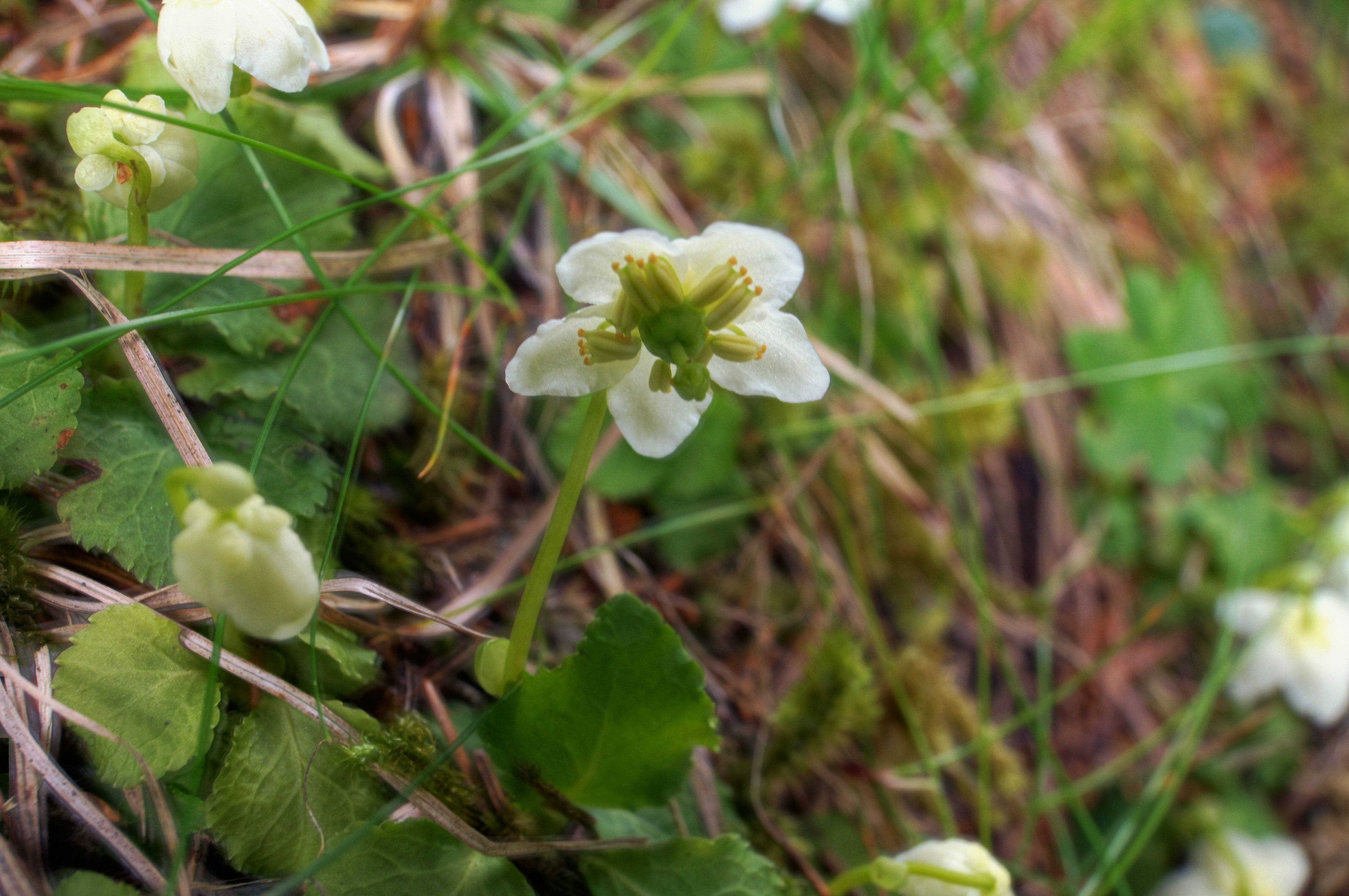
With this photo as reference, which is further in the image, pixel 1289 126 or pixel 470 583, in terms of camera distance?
pixel 1289 126

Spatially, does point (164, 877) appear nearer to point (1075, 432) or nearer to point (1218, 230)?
point (1075, 432)

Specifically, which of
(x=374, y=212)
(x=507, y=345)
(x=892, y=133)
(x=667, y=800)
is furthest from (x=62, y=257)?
(x=892, y=133)

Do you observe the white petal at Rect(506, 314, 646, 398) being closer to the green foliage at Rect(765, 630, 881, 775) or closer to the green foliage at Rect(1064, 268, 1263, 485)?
the green foliage at Rect(765, 630, 881, 775)

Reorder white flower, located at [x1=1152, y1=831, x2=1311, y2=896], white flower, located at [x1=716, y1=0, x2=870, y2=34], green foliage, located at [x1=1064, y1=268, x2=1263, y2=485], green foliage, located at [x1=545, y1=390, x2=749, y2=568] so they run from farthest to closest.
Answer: green foliage, located at [x1=1064, y1=268, x2=1263, y2=485], white flower, located at [x1=716, y1=0, x2=870, y2=34], white flower, located at [x1=1152, y1=831, x2=1311, y2=896], green foliage, located at [x1=545, y1=390, x2=749, y2=568]

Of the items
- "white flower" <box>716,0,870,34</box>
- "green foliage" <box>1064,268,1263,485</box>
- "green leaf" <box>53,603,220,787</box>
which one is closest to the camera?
"green leaf" <box>53,603,220,787</box>

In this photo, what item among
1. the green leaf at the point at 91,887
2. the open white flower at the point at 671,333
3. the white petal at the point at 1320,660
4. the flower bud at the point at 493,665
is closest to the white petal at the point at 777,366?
the open white flower at the point at 671,333

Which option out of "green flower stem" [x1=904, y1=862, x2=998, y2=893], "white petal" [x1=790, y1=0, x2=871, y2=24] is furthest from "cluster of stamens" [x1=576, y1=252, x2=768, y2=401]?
"white petal" [x1=790, y1=0, x2=871, y2=24]

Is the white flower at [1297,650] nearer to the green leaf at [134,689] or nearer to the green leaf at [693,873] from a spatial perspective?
the green leaf at [693,873]
